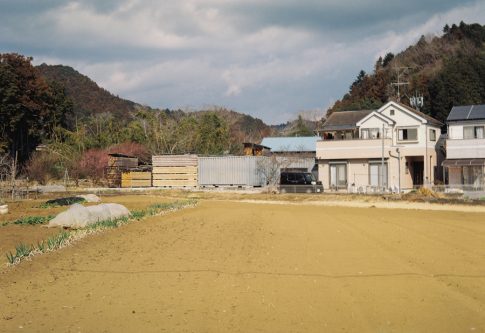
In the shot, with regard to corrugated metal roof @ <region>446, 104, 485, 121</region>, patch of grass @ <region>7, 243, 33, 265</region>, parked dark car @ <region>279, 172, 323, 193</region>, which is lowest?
patch of grass @ <region>7, 243, 33, 265</region>

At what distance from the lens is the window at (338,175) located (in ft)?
117

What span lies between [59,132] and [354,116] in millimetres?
28473

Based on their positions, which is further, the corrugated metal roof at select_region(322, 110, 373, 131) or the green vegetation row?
the corrugated metal roof at select_region(322, 110, 373, 131)

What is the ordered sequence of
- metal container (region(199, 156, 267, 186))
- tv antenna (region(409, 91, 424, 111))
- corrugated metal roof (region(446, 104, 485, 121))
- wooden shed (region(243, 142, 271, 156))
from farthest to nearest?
tv antenna (region(409, 91, 424, 111)) < wooden shed (region(243, 142, 271, 156)) < metal container (region(199, 156, 267, 186)) < corrugated metal roof (region(446, 104, 485, 121))

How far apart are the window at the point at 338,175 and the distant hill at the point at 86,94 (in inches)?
1847

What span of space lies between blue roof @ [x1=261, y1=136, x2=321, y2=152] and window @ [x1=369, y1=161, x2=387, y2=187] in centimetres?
1087

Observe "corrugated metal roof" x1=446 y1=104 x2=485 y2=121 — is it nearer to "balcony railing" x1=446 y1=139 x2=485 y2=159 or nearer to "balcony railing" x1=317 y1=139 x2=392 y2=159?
"balcony railing" x1=446 y1=139 x2=485 y2=159

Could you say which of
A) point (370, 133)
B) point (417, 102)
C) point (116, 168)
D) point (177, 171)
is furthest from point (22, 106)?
point (417, 102)

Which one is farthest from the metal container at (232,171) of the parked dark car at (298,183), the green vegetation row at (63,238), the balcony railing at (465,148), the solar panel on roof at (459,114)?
the green vegetation row at (63,238)

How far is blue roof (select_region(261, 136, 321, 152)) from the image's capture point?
46.8m

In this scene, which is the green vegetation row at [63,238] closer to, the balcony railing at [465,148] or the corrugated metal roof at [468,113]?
the balcony railing at [465,148]

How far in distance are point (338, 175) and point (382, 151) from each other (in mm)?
3355

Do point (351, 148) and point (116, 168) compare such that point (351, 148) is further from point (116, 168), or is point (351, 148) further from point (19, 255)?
point (19, 255)

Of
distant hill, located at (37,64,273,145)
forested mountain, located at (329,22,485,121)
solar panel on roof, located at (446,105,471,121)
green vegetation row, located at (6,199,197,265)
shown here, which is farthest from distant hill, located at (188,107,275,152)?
green vegetation row, located at (6,199,197,265)
